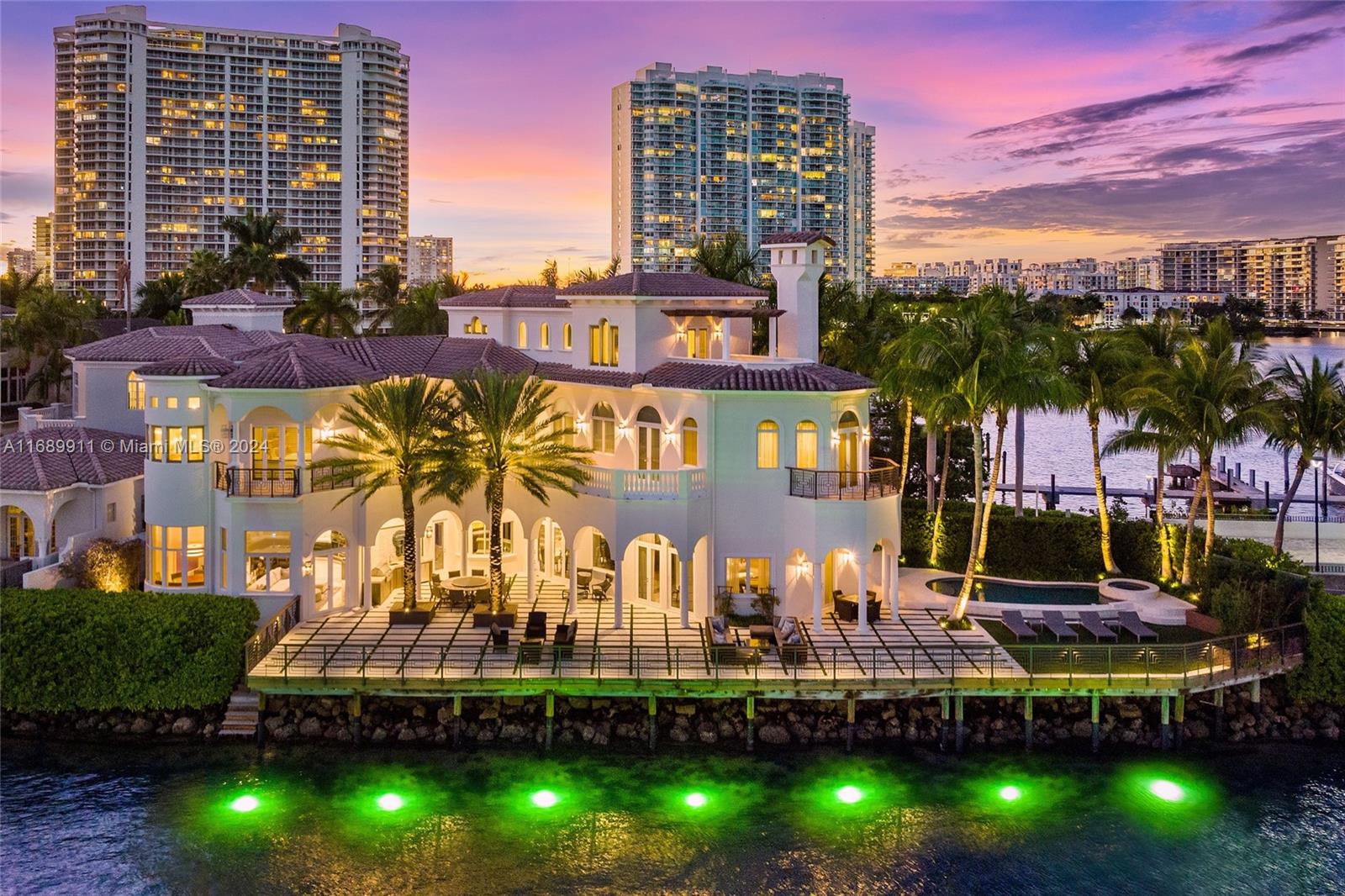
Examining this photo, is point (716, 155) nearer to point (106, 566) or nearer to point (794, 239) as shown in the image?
point (794, 239)

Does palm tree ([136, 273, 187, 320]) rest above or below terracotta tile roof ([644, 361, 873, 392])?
above

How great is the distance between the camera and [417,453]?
1183 inches

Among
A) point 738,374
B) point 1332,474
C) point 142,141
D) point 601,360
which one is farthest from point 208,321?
point 142,141

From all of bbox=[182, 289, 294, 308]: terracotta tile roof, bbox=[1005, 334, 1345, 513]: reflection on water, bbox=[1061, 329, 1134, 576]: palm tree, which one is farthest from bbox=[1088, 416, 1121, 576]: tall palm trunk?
bbox=[1005, 334, 1345, 513]: reflection on water

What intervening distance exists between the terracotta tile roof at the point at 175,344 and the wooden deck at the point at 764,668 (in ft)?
42.8

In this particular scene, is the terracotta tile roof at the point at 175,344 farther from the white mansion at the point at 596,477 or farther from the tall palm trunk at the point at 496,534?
the tall palm trunk at the point at 496,534

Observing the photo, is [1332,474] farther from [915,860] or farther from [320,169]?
[320,169]

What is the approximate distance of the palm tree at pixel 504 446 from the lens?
29562mm

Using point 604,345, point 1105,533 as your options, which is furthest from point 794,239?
point 1105,533

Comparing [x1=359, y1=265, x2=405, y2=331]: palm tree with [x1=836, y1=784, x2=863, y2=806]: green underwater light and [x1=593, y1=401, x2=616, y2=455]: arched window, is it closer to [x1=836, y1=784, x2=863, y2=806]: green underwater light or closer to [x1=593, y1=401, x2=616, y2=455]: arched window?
[x1=593, y1=401, x2=616, y2=455]: arched window

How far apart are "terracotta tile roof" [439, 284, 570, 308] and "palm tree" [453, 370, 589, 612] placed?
9.63m

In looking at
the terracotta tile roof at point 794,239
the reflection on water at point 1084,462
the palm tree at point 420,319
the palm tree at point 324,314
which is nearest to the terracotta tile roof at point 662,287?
the terracotta tile roof at point 794,239

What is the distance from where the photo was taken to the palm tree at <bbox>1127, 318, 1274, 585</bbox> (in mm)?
32031

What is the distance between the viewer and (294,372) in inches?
1212
